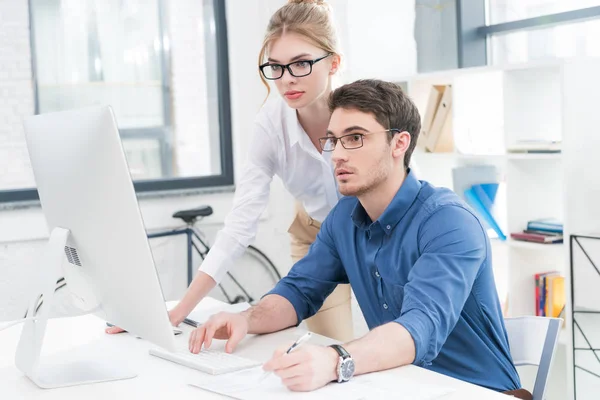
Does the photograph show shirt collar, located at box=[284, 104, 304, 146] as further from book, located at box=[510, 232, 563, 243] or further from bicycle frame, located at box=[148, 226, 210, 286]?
bicycle frame, located at box=[148, 226, 210, 286]

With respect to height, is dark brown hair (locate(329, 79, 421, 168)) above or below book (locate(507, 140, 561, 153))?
above

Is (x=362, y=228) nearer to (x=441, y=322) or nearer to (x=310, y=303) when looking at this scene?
(x=310, y=303)

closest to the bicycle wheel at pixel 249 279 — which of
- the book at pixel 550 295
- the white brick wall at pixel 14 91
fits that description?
the white brick wall at pixel 14 91

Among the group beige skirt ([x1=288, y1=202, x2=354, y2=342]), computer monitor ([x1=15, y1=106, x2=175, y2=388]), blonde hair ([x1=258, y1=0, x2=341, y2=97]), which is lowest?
beige skirt ([x1=288, y1=202, x2=354, y2=342])

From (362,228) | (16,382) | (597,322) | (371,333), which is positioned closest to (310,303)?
(362,228)

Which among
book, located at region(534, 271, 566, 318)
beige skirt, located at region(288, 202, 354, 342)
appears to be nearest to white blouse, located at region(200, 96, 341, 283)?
beige skirt, located at region(288, 202, 354, 342)

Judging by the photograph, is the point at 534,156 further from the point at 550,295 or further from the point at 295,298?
the point at 295,298

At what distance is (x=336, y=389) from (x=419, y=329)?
0.74 feet

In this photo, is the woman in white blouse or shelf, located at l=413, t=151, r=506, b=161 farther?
shelf, located at l=413, t=151, r=506, b=161

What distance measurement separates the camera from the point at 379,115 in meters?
1.75

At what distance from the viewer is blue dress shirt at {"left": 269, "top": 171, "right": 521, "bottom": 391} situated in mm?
1508

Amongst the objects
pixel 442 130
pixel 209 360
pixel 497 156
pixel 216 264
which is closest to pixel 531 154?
pixel 497 156

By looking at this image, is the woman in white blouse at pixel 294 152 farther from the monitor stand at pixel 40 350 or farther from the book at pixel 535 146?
the book at pixel 535 146

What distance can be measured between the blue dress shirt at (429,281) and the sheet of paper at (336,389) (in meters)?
0.13
